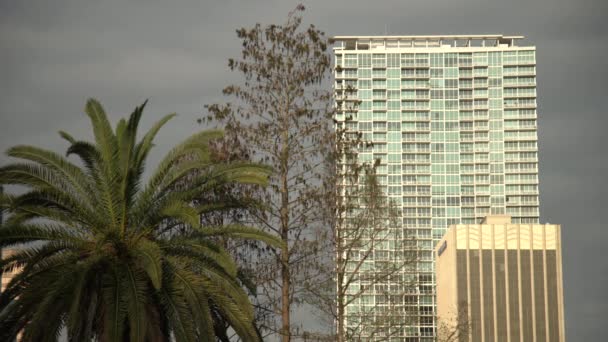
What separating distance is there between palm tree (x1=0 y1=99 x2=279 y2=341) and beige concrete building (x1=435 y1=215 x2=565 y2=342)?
141757mm

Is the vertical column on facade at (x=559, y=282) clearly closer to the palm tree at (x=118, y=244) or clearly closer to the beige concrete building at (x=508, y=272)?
the beige concrete building at (x=508, y=272)

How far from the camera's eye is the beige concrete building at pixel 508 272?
172500 mm

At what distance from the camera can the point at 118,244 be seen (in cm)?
3250

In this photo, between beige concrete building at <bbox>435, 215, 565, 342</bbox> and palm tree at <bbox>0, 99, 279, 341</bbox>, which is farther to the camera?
beige concrete building at <bbox>435, 215, 565, 342</bbox>

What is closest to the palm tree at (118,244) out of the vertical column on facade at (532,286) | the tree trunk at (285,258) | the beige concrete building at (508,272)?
the tree trunk at (285,258)

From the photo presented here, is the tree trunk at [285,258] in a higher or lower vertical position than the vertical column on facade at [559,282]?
lower

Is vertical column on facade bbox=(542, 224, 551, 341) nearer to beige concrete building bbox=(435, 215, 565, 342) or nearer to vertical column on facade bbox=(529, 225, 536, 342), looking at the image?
beige concrete building bbox=(435, 215, 565, 342)

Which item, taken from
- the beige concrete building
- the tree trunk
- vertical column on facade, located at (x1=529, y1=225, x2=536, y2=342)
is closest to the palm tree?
the tree trunk

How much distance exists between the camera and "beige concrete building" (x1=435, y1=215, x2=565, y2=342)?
172 metres

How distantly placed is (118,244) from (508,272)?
14627cm

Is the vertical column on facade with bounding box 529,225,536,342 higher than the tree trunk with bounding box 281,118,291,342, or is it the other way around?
the vertical column on facade with bounding box 529,225,536,342

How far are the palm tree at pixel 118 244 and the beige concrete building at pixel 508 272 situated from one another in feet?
465

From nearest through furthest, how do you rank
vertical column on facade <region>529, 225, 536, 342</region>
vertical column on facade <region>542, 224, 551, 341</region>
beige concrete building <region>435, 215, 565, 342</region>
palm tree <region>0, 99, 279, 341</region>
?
palm tree <region>0, 99, 279, 341</region>
vertical column on facade <region>542, 224, 551, 341</region>
vertical column on facade <region>529, 225, 536, 342</region>
beige concrete building <region>435, 215, 565, 342</region>

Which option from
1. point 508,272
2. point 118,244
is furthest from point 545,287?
point 118,244
